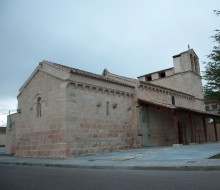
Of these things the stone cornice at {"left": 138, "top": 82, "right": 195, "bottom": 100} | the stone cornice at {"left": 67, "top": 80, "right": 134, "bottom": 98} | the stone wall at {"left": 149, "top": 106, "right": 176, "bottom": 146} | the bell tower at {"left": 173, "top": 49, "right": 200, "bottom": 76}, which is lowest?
the stone wall at {"left": 149, "top": 106, "right": 176, "bottom": 146}

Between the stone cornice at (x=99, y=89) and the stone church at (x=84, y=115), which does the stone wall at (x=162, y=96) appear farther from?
the stone cornice at (x=99, y=89)

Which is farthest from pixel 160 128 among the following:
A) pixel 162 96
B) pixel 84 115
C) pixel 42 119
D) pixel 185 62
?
pixel 185 62

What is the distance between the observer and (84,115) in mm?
16312

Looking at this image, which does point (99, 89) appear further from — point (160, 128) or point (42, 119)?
point (160, 128)

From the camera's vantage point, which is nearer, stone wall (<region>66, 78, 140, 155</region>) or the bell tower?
stone wall (<region>66, 78, 140, 155</region>)

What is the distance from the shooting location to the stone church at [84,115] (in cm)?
1570

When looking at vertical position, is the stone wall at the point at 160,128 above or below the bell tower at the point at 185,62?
below

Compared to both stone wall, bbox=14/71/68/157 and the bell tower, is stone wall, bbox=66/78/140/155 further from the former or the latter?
the bell tower

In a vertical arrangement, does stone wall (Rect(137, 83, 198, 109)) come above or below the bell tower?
below

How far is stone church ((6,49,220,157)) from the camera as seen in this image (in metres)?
15.7

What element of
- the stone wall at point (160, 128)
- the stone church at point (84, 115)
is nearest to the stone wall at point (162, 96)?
the stone church at point (84, 115)

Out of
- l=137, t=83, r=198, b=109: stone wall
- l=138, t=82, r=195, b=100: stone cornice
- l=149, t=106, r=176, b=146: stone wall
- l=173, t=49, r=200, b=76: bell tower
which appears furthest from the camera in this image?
l=173, t=49, r=200, b=76: bell tower

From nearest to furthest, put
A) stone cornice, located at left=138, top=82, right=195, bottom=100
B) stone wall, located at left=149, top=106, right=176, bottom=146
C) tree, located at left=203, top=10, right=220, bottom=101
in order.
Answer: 1. tree, located at left=203, top=10, right=220, bottom=101
2. stone wall, located at left=149, top=106, right=176, bottom=146
3. stone cornice, located at left=138, top=82, right=195, bottom=100

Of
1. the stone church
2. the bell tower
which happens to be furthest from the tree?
the bell tower
